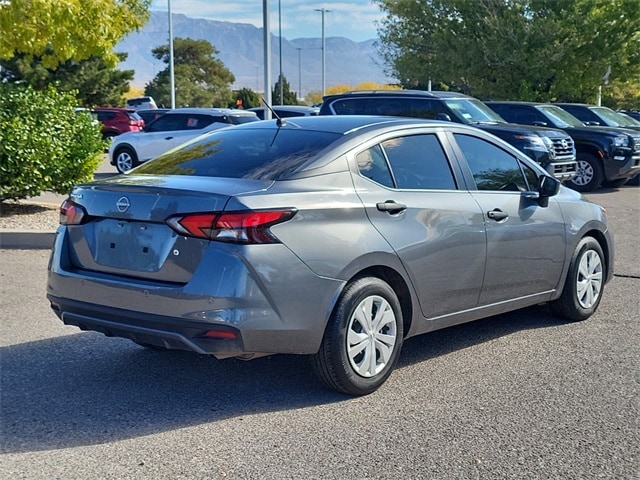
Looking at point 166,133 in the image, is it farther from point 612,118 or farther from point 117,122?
point 612,118

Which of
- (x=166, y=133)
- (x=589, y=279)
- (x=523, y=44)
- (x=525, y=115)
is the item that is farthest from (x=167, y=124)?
(x=589, y=279)

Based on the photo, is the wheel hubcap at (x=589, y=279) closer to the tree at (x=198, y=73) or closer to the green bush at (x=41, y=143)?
the green bush at (x=41, y=143)

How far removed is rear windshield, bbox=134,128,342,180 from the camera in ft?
16.8

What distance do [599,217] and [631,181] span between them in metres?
15.5

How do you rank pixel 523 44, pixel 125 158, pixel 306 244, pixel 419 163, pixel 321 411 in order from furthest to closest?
pixel 523 44 < pixel 125 158 < pixel 419 163 < pixel 321 411 < pixel 306 244

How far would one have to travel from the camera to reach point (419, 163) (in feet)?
18.7

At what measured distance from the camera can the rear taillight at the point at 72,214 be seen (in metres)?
5.04

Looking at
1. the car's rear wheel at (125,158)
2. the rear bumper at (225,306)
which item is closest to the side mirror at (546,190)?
the rear bumper at (225,306)

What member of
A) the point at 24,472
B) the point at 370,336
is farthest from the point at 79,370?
the point at 370,336

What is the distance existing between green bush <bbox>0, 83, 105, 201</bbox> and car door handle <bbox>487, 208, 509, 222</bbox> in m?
7.06

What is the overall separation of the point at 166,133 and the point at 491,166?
616 inches

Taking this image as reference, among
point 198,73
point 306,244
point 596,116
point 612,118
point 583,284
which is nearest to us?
point 306,244

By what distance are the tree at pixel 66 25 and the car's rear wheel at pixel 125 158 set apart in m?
7.85

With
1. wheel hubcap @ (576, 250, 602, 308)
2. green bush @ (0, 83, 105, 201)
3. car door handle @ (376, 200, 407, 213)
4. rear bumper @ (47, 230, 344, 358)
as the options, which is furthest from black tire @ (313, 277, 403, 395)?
green bush @ (0, 83, 105, 201)
